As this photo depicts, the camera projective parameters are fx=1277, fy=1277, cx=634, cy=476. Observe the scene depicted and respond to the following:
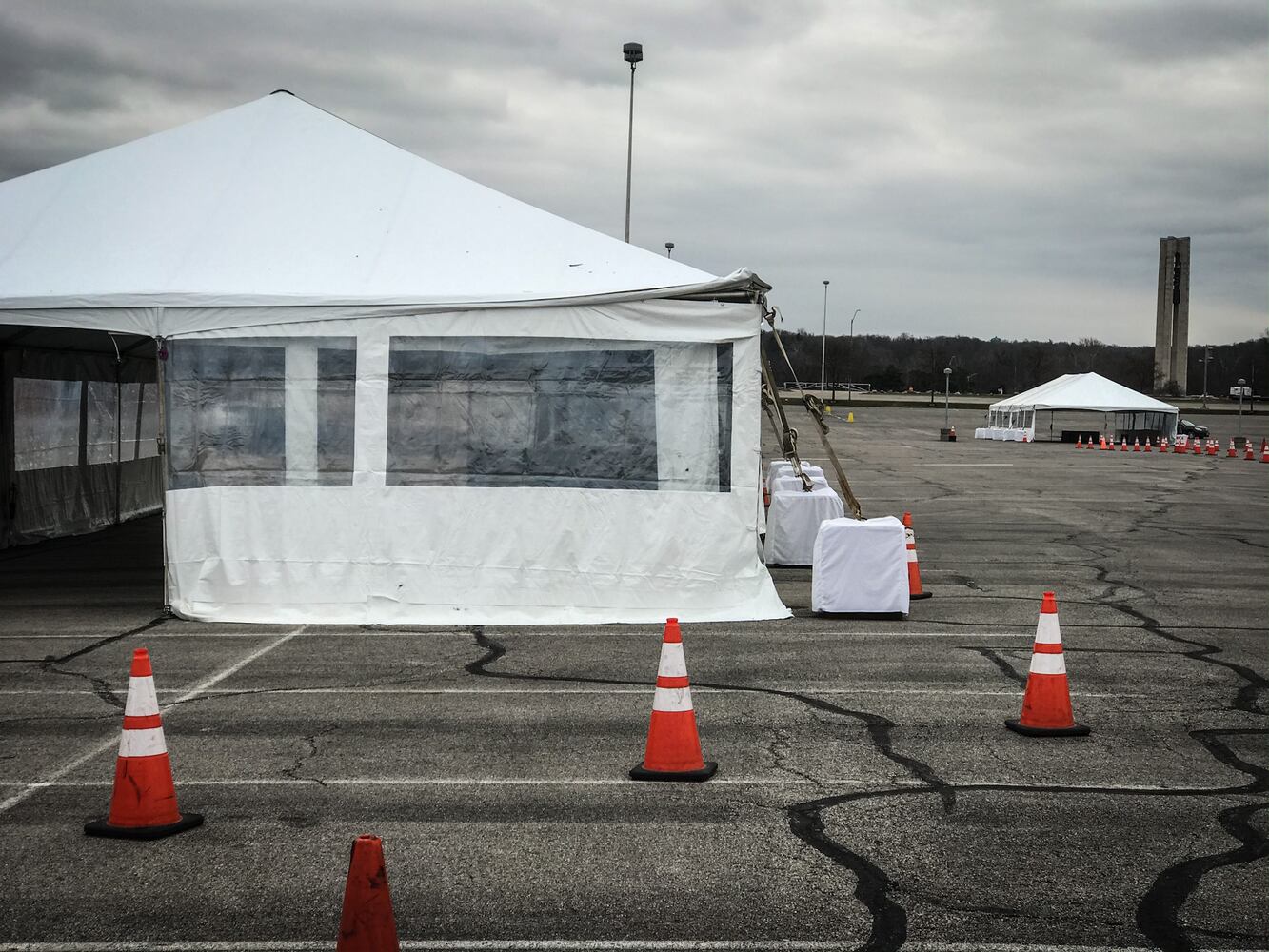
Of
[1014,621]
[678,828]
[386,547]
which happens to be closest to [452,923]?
[678,828]

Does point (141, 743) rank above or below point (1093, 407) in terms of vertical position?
below

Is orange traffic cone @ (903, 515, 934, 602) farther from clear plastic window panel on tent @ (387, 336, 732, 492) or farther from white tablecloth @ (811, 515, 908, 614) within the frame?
clear plastic window panel on tent @ (387, 336, 732, 492)

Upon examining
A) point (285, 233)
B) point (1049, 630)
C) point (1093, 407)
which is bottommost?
point (1049, 630)

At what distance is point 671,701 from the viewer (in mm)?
6414

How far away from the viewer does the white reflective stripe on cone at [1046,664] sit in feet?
23.9

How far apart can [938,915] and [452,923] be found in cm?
175

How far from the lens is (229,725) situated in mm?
7516

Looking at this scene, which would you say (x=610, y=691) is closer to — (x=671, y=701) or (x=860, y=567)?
(x=671, y=701)

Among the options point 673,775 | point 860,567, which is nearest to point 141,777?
point 673,775

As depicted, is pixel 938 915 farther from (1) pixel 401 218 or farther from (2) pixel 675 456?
(1) pixel 401 218

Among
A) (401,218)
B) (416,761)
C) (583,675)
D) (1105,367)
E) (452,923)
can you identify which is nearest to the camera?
(452,923)

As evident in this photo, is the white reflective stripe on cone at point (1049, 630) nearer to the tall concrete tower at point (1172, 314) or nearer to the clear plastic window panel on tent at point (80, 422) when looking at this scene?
the clear plastic window panel on tent at point (80, 422)

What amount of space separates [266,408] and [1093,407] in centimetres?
5066

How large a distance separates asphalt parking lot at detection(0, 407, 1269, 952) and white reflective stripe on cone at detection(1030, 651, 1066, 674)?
0.39m
